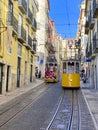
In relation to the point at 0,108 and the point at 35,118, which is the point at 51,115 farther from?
the point at 0,108

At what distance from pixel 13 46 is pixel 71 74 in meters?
5.96

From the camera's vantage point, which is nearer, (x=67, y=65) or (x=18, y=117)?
(x=18, y=117)

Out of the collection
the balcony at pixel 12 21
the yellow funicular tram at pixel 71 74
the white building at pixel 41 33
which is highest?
the white building at pixel 41 33

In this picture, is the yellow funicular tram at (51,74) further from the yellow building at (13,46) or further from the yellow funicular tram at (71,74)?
the yellow funicular tram at (71,74)

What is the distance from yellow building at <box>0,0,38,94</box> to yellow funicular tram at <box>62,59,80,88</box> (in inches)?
177

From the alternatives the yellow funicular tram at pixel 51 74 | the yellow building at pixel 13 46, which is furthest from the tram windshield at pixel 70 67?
the yellow funicular tram at pixel 51 74

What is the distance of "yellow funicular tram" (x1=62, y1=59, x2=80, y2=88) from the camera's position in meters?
28.0

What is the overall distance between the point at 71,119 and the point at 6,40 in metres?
12.6

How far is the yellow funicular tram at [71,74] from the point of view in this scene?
91.9 ft

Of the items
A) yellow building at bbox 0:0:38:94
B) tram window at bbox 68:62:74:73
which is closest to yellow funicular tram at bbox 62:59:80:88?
tram window at bbox 68:62:74:73

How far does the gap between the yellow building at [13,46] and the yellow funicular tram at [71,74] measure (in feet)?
14.7

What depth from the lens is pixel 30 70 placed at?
38344 mm

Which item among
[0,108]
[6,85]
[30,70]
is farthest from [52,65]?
[0,108]

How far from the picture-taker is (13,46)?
87.0 ft
